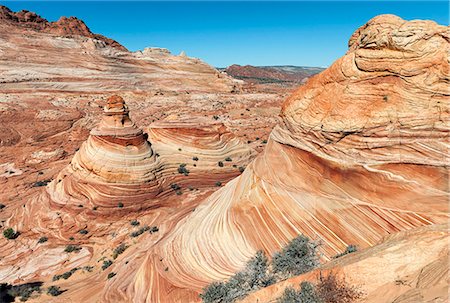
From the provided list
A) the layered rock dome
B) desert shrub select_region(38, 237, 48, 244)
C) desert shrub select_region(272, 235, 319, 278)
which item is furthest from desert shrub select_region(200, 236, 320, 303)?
desert shrub select_region(38, 237, 48, 244)

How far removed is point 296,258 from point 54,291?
409 inches

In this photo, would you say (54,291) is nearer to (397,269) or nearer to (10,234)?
(10,234)

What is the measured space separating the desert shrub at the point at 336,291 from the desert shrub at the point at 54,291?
449 inches

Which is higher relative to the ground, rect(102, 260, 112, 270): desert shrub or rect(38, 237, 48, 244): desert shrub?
rect(102, 260, 112, 270): desert shrub

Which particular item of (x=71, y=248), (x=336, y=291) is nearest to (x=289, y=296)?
(x=336, y=291)

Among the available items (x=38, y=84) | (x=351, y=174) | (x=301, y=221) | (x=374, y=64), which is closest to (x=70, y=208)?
(x=301, y=221)

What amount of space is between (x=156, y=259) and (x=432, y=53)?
1041cm

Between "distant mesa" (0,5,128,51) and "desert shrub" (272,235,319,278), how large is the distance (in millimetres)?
90023

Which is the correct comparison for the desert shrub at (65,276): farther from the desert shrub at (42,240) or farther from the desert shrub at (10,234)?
the desert shrub at (10,234)

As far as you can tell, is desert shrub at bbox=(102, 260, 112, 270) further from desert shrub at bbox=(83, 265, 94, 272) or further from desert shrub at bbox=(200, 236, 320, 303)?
desert shrub at bbox=(200, 236, 320, 303)

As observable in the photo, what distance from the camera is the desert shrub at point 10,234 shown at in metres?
17.9

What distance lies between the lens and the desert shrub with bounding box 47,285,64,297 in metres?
13.1

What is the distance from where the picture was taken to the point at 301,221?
9469 millimetres

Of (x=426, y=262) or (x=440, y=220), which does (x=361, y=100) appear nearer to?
(x=440, y=220)
